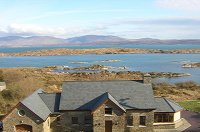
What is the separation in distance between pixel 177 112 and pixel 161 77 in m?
72.0

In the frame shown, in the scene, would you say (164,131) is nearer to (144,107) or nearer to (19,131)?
(144,107)

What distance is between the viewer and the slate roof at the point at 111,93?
125 feet

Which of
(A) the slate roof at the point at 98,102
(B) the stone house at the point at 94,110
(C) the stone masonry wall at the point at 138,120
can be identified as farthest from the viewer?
(C) the stone masonry wall at the point at 138,120

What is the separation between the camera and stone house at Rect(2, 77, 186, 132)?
36469mm

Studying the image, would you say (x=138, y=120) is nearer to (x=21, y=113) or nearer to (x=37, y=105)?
(x=37, y=105)

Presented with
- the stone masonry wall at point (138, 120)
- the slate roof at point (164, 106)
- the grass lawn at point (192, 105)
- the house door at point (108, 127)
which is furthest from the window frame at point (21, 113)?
the grass lawn at point (192, 105)

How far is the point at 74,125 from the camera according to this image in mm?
38250

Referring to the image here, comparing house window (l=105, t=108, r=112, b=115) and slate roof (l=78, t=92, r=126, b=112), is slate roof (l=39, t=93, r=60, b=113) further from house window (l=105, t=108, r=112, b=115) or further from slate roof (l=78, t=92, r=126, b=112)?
house window (l=105, t=108, r=112, b=115)

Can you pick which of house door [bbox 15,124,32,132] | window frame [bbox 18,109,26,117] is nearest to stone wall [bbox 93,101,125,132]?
house door [bbox 15,124,32,132]

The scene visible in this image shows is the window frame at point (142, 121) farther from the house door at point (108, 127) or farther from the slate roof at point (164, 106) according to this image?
the house door at point (108, 127)

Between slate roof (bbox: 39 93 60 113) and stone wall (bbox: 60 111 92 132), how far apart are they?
133cm

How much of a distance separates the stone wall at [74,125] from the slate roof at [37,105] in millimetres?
1942

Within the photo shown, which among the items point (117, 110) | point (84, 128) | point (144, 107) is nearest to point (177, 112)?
point (144, 107)

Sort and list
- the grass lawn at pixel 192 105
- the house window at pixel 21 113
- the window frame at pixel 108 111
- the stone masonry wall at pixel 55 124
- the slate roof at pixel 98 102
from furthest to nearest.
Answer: the grass lawn at pixel 192 105 → the stone masonry wall at pixel 55 124 → the window frame at pixel 108 111 → the slate roof at pixel 98 102 → the house window at pixel 21 113
